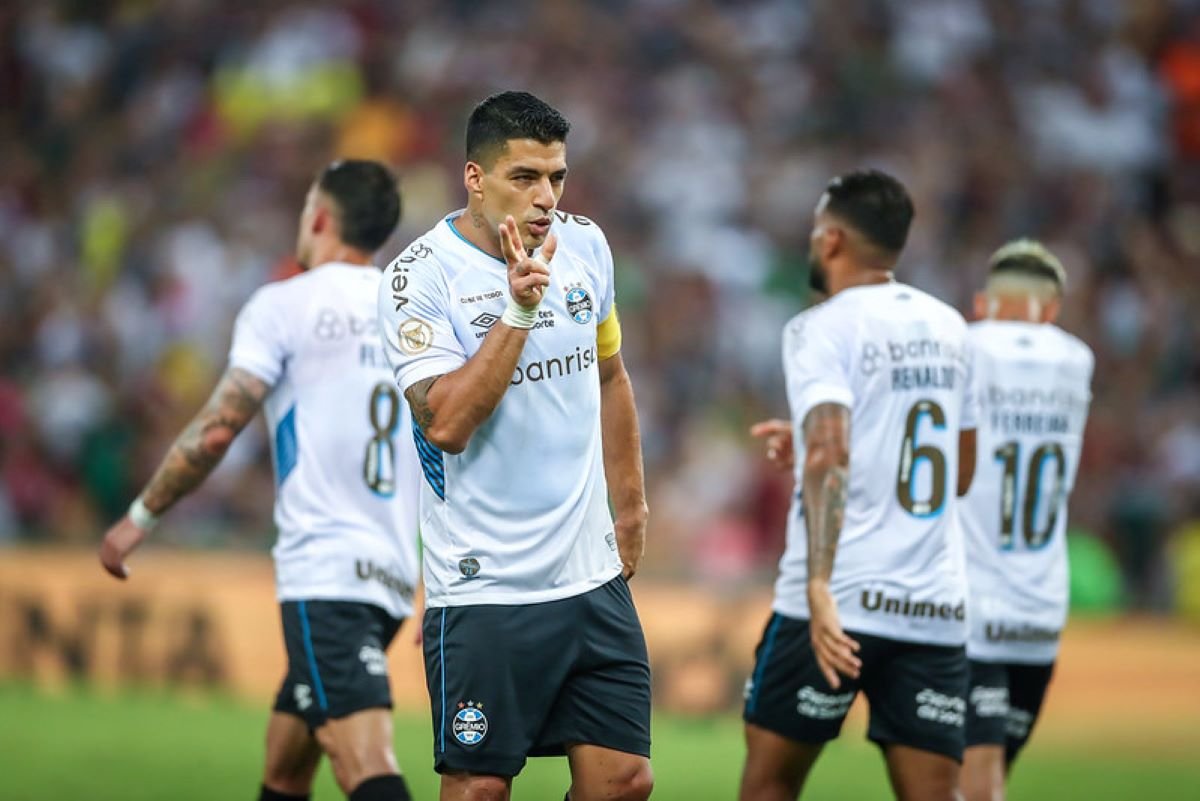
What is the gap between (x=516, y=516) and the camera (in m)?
5.78

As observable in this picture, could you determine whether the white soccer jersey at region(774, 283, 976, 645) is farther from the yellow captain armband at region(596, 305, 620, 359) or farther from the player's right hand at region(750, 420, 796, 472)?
the yellow captain armband at region(596, 305, 620, 359)

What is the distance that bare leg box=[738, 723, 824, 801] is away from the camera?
23.1ft

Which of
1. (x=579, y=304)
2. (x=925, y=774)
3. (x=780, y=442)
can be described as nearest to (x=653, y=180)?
(x=780, y=442)

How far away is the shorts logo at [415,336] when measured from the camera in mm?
5617

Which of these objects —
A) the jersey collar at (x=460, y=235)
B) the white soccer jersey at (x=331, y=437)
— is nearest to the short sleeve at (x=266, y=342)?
the white soccer jersey at (x=331, y=437)

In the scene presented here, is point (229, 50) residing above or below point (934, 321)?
above

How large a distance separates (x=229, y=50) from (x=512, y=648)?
14851mm

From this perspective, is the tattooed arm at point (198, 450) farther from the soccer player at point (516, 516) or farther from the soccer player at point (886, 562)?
the soccer player at point (886, 562)

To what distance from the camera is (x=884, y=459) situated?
22.8 ft

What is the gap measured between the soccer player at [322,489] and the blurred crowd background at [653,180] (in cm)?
675

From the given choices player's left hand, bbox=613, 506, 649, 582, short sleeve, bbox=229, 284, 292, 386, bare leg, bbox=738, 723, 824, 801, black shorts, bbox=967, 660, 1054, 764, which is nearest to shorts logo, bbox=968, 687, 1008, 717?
black shorts, bbox=967, 660, 1054, 764

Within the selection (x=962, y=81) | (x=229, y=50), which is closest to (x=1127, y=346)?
(x=962, y=81)

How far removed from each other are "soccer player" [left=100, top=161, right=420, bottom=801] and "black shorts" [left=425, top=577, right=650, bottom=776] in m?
1.62

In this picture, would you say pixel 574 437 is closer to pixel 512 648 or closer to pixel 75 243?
pixel 512 648
